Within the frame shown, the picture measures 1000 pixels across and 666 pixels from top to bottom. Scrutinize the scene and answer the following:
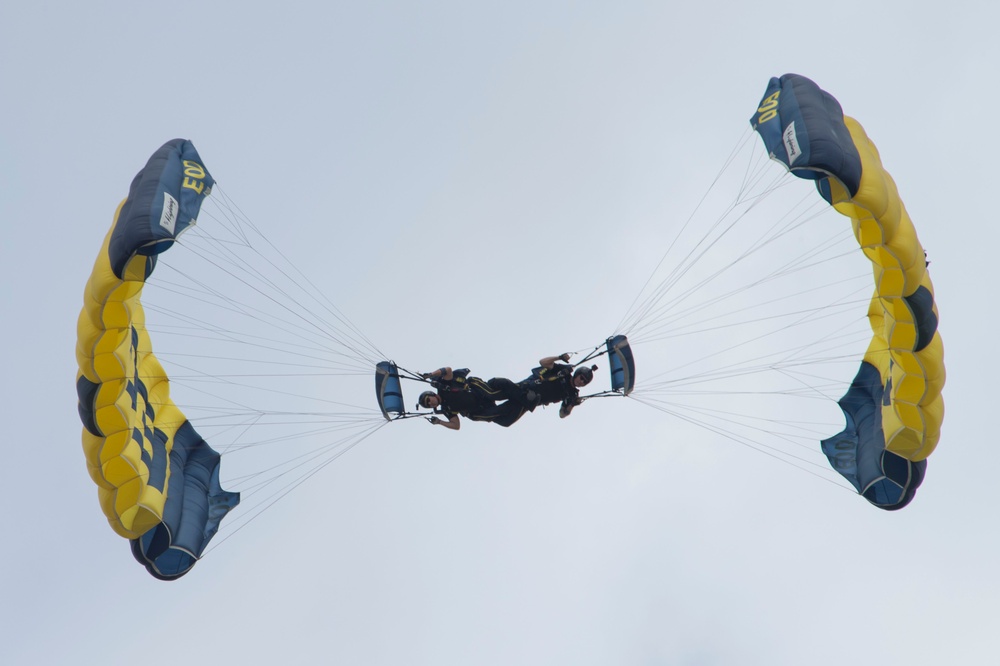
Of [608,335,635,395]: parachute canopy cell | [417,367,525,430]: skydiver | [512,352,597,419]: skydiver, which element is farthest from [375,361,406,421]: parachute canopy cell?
[608,335,635,395]: parachute canopy cell

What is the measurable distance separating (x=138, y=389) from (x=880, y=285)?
32.8 ft

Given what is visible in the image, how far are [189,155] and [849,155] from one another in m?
8.82

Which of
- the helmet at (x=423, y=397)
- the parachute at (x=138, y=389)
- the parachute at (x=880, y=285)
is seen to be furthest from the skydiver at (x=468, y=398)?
the parachute at (x=880, y=285)

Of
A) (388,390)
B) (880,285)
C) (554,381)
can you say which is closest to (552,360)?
(554,381)

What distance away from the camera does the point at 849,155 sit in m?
20.1

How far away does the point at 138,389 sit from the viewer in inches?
859

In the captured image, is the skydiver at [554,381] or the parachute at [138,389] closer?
the parachute at [138,389]

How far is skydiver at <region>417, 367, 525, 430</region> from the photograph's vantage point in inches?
832

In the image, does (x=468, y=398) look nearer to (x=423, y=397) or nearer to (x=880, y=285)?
(x=423, y=397)

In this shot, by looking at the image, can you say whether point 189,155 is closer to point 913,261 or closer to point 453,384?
point 453,384

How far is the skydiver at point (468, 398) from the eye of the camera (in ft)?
69.4

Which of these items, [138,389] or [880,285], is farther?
[138,389]

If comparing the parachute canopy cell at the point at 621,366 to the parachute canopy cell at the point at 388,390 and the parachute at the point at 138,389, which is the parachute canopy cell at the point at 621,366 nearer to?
the parachute canopy cell at the point at 388,390

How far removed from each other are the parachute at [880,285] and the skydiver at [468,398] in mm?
4650
